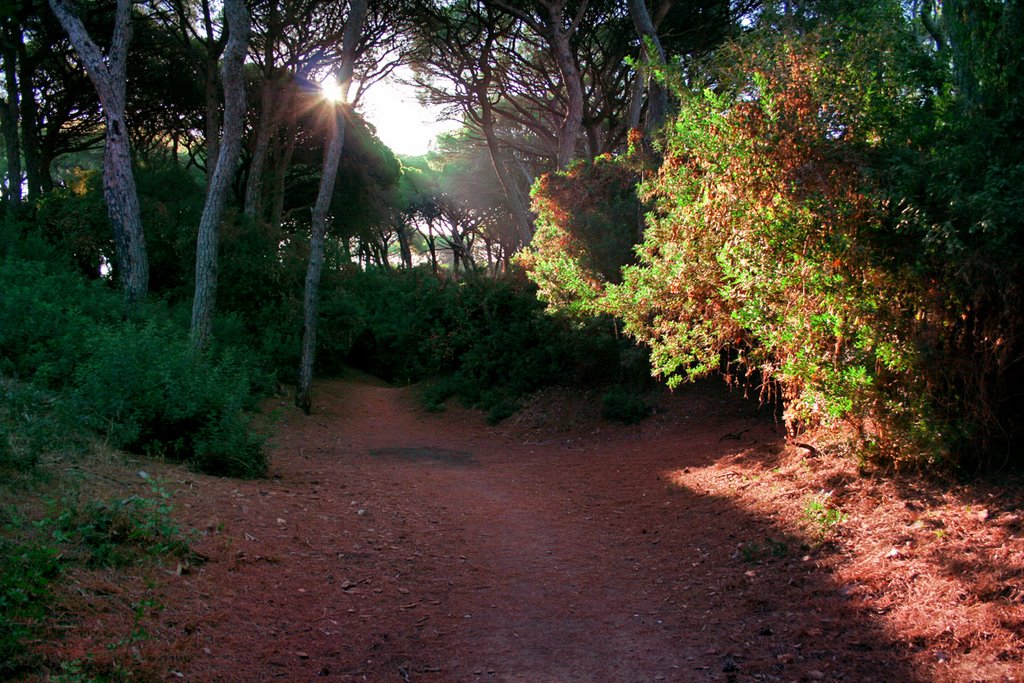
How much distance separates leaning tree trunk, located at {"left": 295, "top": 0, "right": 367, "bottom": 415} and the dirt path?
7.17 meters

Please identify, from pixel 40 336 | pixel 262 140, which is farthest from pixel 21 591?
pixel 262 140

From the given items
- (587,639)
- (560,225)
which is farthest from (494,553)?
(560,225)

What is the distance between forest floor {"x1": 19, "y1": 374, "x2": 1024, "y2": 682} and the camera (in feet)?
13.4

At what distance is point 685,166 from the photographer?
745 centimetres

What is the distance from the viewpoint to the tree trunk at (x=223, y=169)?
1462cm

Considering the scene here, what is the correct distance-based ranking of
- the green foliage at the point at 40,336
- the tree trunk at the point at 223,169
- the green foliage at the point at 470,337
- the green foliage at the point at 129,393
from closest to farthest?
1. the green foliage at the point at 129,393
2. the green foliage at the point at 40,336
3. the tree trunk at the point at 223,169
4. the green foliage at the point at 470,337

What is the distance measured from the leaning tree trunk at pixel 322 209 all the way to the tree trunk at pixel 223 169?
1.96 m

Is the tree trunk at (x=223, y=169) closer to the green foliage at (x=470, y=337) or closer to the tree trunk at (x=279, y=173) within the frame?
the green foliage at (x=470, y=337)

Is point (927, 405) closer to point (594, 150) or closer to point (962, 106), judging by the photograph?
point (962, 106)

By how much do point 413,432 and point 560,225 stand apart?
5.37 meters

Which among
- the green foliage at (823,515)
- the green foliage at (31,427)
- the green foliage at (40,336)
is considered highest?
the green foliage at (40,336)

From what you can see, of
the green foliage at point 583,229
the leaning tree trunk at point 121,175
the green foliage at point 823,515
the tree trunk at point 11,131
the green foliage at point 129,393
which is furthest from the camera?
the tree trunk at point 11,131

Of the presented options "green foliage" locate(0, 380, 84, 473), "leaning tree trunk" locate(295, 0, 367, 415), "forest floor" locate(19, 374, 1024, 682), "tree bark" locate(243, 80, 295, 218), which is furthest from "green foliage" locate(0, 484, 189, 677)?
"tree bark" locate(243, 80, 295, 218)

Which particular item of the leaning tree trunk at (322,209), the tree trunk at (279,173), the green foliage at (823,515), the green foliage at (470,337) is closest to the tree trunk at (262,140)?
the tree trunk at (279,173)
